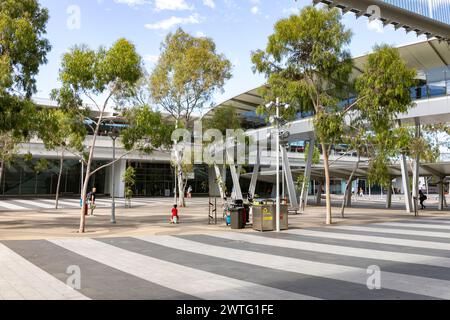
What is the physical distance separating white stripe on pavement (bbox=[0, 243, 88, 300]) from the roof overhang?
6423 millimetres

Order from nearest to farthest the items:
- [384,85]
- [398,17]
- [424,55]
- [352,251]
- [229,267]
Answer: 1. [398,17]
2. [229,267]
3. [352,251]
4. [384,85]
5. [424,55]

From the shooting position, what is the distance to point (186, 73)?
1218 inches

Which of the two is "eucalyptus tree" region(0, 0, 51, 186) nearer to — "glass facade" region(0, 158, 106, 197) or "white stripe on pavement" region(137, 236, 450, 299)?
"white stripe on pavement" region(137, 236, 450, 299)

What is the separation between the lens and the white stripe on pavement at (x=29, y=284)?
6.33 m

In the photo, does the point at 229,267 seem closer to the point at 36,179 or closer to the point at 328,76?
the point at 328,76

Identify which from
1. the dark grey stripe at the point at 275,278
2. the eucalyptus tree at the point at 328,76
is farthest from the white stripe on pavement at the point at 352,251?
the eucalyptus tree at the point at 328,76

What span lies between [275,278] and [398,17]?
5.33 meters

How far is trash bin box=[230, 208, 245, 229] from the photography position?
17406mm

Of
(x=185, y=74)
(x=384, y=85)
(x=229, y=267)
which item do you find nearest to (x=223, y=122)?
(x=185, y=74)

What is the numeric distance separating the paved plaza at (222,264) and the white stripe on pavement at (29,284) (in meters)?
0.02

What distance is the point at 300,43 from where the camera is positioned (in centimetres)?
1889

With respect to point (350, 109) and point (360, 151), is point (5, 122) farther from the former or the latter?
point (360, 151)

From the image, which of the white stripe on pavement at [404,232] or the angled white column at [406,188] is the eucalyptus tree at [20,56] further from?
the angled white column at [406,188]

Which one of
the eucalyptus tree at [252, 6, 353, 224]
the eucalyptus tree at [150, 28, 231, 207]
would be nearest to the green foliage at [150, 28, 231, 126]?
the eucalyptus tree at [150, 28, 231, 207]
